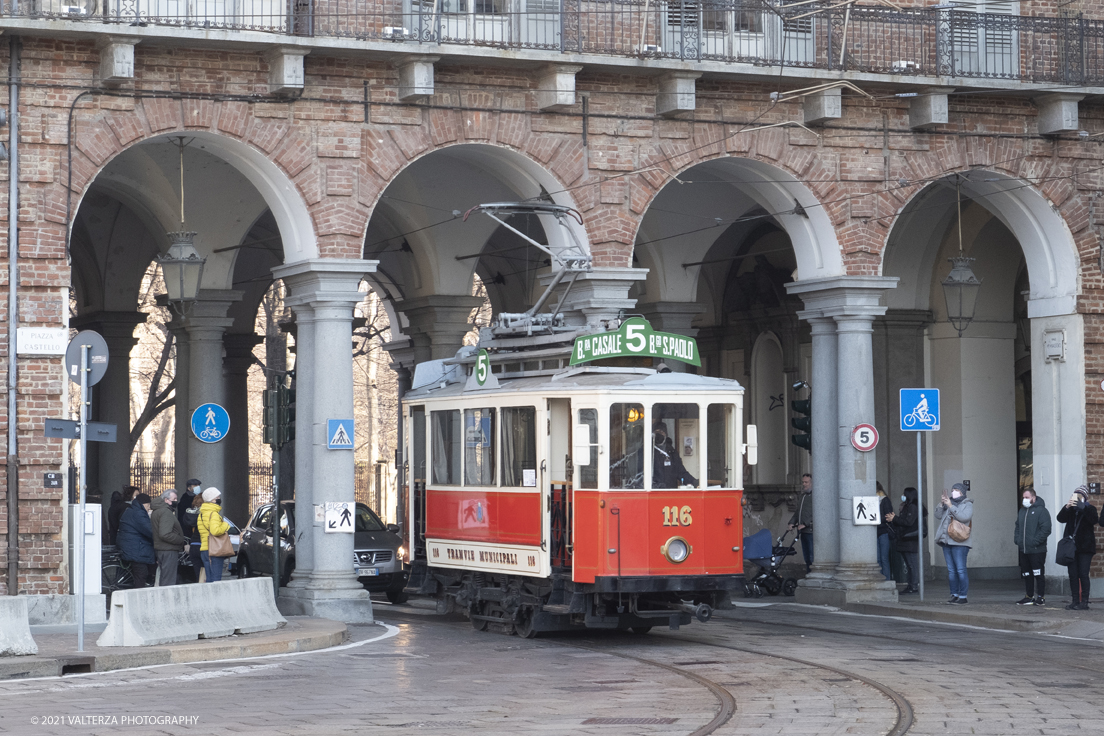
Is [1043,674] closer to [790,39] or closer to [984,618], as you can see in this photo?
[984,618]

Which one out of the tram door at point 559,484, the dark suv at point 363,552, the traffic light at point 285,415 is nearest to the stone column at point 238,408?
the dark suv at point 363,552

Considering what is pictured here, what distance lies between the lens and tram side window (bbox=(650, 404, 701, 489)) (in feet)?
51.5

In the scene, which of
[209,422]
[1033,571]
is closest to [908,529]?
[1033,571]

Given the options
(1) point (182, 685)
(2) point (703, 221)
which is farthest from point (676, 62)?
(1) point (182, 685)

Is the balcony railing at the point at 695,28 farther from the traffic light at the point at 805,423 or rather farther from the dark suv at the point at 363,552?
the dark suv at the point at 363,552

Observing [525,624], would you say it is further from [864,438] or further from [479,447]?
[864,438]

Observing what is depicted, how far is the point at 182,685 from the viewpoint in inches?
500

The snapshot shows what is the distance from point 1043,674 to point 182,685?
6.79 metres

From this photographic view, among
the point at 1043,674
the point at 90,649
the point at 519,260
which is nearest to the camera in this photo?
the point at 1043,674

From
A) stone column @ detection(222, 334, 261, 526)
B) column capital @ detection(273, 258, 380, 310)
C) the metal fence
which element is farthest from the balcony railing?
the metal fence

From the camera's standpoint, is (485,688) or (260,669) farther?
(260,669)

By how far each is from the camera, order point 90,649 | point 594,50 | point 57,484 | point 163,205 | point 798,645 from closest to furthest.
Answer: point 90,649 → point 798,645 → point 57,484 → point 594,50 → point 163,205

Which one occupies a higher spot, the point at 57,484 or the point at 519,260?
the point at 519,260

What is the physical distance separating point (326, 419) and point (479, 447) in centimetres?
244
